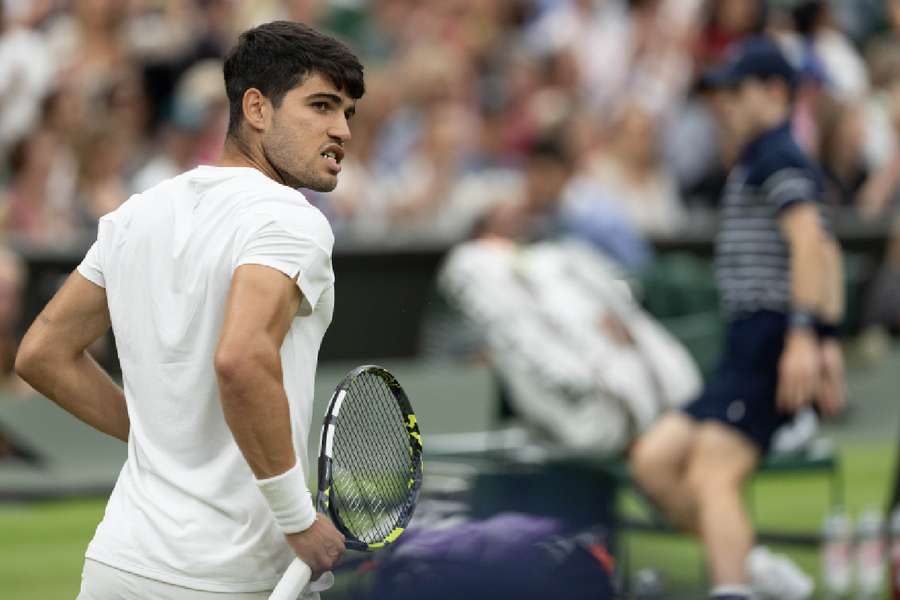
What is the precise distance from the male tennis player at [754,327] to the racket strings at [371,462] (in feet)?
9.15

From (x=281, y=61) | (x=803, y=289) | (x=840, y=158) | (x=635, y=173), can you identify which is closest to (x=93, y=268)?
(x=281, y=61)

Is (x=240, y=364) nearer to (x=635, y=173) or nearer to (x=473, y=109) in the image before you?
(x=635, y=173)

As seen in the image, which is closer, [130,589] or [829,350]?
[130,589]

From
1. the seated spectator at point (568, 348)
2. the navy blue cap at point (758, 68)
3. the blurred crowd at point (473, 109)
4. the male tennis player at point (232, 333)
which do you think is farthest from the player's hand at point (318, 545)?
the blurred crowd at point (473, 109)

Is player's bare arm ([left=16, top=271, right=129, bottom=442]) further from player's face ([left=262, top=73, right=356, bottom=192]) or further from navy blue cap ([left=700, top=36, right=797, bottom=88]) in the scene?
navy blue cap ([left=700, top=36, right=797, bottom=88])

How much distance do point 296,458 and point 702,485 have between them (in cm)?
335

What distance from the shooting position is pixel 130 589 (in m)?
3.53

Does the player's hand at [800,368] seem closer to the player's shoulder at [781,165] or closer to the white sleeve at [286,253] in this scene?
the player's shoulder at [781,165]

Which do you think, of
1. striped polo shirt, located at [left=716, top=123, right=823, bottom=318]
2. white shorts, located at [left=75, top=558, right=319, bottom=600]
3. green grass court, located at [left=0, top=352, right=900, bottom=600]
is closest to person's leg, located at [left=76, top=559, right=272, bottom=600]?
white shorts, located at [left=75, top=558, right=319, bottom=600]

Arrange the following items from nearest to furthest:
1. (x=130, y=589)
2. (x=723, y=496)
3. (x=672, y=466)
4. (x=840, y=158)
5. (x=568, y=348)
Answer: (x=130, y=589)
(x=723, y=496)
(x=672, y=466)
(x=568, y=348)
(x=840, y=158)

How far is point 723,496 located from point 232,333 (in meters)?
3.50

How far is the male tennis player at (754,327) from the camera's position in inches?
251

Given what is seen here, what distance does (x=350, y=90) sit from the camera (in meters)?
3.67

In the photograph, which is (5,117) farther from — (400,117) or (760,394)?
(760,394)
